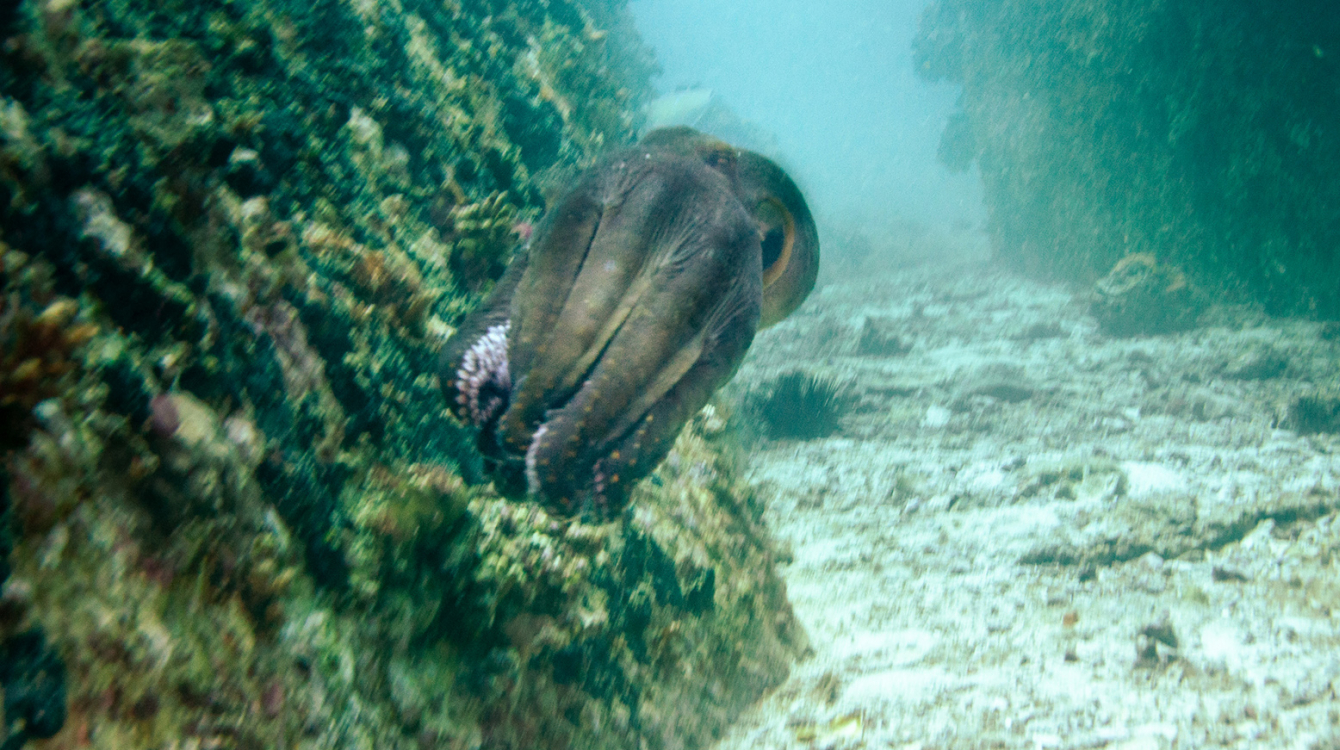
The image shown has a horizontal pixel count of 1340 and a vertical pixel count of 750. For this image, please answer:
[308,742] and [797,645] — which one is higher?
[308,742]

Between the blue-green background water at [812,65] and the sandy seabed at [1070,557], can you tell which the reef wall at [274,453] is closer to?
the sandy seabed at [1070,557]

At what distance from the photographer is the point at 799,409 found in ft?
27.0

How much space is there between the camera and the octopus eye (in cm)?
262

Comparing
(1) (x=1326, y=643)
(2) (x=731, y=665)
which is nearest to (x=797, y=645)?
(2) (x=731, y=665)

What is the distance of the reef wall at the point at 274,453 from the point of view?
115 centimetres

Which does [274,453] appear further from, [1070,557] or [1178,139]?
[1178,139]

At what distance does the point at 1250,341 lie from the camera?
8891 mm

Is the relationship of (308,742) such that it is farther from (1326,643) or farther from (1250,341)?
(1250,341)

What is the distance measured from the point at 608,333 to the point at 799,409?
6782 mm

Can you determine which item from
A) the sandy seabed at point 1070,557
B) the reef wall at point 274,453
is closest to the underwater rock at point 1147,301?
the sandy seabed at point 1070,557

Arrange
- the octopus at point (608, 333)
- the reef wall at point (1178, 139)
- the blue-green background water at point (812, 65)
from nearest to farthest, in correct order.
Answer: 1. the octopus at point (608, 333)
2. the reef wall at point (1178, 139)
3. the blue-green background water at point (812, 65)

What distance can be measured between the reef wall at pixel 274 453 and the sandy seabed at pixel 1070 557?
1.03 meters

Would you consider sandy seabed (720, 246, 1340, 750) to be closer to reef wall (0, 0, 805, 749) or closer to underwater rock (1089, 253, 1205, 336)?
reef wall (0, 0, 805, 749)

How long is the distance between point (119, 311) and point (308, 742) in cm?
121
